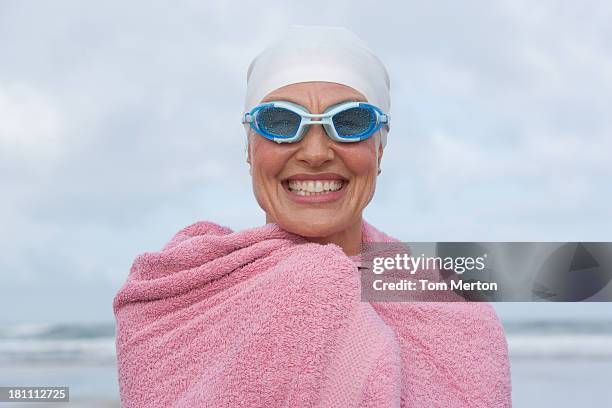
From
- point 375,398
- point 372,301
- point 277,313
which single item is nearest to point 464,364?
point 372,301

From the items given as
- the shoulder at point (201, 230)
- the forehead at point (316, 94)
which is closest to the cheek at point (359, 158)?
the forehead at point (316, 94)

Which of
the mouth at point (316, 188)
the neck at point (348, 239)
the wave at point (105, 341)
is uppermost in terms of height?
the wave at point (105, 341)

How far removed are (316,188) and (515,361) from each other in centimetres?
808

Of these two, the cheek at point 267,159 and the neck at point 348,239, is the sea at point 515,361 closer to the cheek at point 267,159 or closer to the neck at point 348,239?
the neck at point 348,239

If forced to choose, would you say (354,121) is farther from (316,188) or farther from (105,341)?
(105,341)

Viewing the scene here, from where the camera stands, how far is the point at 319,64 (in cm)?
216

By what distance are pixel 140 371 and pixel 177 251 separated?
37 centimetres

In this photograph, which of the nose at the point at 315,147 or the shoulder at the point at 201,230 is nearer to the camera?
the nose at the point at 315,147

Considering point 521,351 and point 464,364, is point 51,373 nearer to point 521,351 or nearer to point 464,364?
point 521,351

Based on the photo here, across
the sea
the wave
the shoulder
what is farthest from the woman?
the wave

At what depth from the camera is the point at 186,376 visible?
2123mm

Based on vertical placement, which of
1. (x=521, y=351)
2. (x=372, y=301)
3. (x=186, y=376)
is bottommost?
(x=186, y=376)

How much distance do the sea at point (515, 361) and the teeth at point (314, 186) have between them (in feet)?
16.1

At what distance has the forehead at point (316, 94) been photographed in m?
2.11
